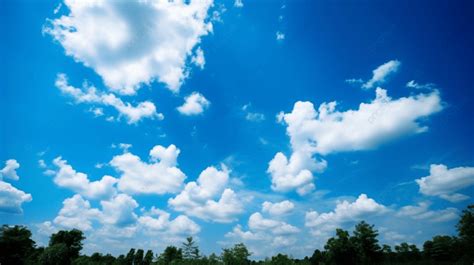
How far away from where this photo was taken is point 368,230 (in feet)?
231

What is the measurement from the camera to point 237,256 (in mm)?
77250

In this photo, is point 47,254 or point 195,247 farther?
point 195,247

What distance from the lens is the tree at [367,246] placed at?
6888 centimetres

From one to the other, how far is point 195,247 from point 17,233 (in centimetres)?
4567

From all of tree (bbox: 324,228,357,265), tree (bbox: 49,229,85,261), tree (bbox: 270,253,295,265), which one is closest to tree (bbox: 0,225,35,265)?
tree (bbox: 49,229,85,261)

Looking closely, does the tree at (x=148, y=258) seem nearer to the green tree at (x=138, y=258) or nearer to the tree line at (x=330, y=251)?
the green tree at (x=138, y=258)

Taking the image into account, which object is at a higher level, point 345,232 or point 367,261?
point 345,232

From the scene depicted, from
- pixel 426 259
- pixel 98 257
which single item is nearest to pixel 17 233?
pixel 98 257

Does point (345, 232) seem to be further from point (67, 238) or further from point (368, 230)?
point (67, 238)

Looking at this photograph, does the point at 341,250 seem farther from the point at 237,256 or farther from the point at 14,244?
the point at 14,244

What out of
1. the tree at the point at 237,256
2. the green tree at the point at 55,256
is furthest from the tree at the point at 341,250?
the green tree at the point at 55,256

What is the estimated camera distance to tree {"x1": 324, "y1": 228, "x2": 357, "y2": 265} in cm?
7269

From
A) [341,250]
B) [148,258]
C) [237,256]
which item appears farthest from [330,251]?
[148,258]

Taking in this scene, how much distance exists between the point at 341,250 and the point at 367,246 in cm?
692
